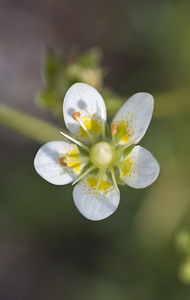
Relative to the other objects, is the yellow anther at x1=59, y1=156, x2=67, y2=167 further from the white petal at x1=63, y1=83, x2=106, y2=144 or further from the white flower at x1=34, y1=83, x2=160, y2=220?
the white petal at x1=63, y1=83, x2=106, y2=144

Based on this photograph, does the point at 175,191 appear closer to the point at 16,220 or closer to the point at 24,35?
the point at 16,220

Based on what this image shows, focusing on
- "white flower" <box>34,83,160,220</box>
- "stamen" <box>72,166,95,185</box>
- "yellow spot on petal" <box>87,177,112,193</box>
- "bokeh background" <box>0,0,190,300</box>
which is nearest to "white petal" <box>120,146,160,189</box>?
"white flower" <box>34,83,160,220</box>

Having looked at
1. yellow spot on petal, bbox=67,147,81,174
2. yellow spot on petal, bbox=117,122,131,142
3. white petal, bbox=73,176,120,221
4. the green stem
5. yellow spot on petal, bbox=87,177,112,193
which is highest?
the green stem

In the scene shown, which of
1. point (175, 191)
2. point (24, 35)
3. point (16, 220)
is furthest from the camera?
point (24, 35)

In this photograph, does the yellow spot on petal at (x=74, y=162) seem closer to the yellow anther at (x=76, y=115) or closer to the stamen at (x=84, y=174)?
the stamen at (x=84, y=174)

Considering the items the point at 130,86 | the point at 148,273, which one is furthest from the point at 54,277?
the point at 130,86

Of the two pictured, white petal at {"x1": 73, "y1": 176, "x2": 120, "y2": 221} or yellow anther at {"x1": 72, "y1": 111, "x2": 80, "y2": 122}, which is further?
yellow anther at {"x1": 72, "y1": 111, "x2": 80, "y2": 122}
